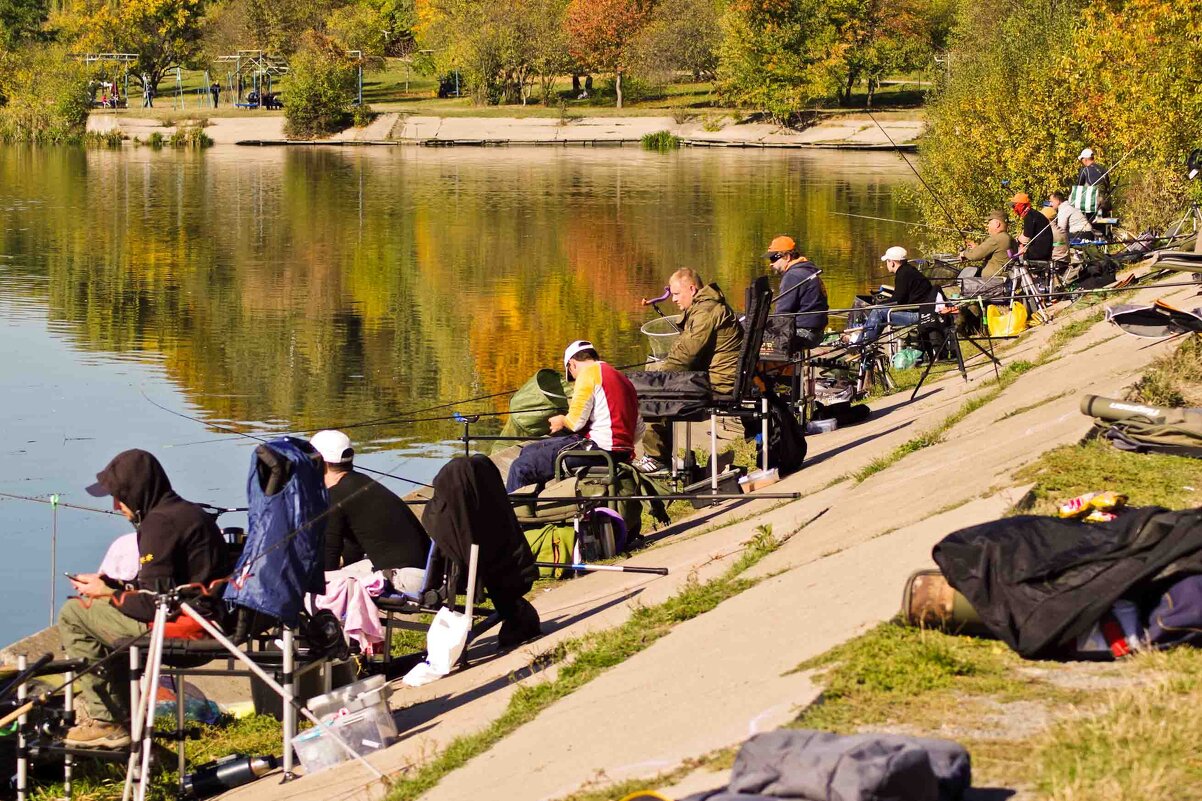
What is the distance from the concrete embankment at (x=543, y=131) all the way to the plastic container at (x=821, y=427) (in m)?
60.4

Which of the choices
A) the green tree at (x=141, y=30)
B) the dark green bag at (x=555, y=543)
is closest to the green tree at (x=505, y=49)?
the green tree at (x=141, y=30)

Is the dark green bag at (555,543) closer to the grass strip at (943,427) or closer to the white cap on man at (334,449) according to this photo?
the white cap on man at (334,449)

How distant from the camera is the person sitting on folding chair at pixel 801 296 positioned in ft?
43.2

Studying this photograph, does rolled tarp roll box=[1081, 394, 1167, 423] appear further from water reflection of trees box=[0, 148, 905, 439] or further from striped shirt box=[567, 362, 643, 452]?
water reflection of trees box=[0, 148, 905, 439]

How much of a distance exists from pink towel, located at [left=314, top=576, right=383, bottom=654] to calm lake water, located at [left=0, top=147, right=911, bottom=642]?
277 centimetres

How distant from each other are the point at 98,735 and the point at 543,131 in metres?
70.1

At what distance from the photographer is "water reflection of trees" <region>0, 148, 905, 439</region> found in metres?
21.7

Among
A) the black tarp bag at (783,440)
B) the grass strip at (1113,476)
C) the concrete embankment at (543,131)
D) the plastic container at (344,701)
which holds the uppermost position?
the concrete embankment at (543,131)

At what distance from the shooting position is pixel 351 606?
26.5ft

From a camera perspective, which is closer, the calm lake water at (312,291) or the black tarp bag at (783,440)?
the black tarp bag at (783,440)

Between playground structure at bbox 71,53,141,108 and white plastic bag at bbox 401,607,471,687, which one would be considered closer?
white plastic bag at bbox 401,607,471,687

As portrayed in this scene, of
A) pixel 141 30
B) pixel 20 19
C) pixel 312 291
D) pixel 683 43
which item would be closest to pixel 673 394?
pixel 312 291

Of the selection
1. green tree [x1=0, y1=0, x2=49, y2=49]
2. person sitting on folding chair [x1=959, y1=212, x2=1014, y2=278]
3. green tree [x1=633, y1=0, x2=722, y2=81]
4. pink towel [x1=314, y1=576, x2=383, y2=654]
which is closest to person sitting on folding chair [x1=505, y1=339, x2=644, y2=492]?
pink towel [x1=314, y1=576, x2=383, y2=654]

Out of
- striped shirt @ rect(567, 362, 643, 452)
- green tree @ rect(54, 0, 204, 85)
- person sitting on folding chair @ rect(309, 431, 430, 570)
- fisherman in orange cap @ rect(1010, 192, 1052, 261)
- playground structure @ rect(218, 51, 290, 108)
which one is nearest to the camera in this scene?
person sitting on folding chair @ rect(309, 431, 430, 570)
